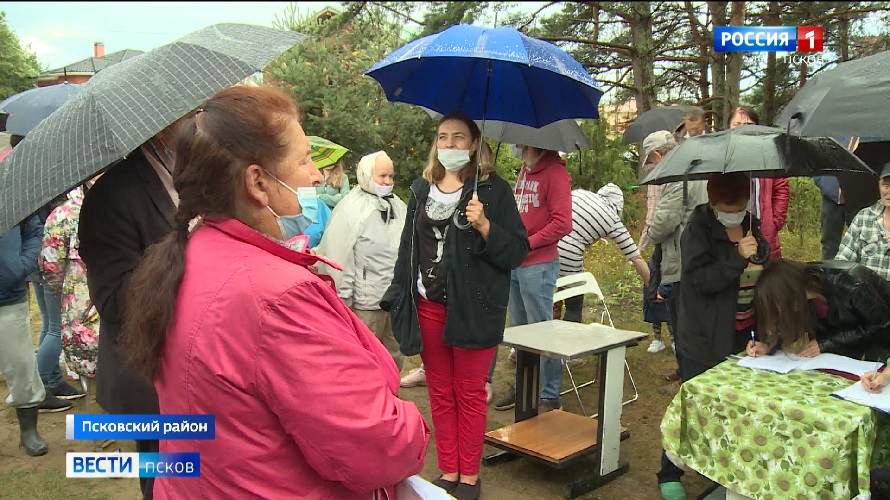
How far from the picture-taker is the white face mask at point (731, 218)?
140 inches

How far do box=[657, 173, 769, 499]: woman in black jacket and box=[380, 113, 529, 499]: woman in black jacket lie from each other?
0.89m

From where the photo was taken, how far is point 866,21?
381 inches

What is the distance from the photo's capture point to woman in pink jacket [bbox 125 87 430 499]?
129cm

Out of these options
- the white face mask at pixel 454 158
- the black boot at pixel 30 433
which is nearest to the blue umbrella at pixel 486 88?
the white face mask at pixel 454 158

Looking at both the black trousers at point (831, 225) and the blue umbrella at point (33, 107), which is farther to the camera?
the black trousers at point (831, 225)

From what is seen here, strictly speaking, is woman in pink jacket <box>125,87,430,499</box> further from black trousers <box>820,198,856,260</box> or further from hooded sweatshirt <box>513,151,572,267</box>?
black trousers <box>820,198,856,260</box>

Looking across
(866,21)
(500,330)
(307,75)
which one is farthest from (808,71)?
(500,330)

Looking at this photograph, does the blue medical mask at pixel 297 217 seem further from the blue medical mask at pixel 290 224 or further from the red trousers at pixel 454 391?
the red trousers at pixel 454 391

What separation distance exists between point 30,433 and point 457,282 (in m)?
3.19

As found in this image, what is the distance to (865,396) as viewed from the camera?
2.87m

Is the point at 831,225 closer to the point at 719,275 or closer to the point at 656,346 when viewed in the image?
the point at 656,346

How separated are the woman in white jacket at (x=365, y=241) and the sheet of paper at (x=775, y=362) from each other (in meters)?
2.46

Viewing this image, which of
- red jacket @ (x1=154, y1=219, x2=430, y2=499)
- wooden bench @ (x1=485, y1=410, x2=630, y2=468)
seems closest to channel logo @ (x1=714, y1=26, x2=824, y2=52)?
wooden bench @ (x1=485, y1=410, x2=630, y2=468)

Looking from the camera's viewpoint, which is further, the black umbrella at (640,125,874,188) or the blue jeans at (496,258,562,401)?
the blue jeans at (496,258,562,401)
